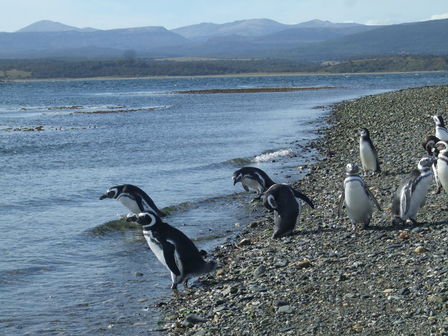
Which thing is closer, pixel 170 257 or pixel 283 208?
pixel 170 257

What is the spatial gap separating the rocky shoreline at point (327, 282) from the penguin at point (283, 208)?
17 cm

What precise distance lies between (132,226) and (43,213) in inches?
83.7

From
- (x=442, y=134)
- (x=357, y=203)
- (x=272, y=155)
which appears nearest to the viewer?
(x=357, y=203)

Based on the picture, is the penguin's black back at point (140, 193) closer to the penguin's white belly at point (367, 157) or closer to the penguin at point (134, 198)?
the penguin at point (134, 198)

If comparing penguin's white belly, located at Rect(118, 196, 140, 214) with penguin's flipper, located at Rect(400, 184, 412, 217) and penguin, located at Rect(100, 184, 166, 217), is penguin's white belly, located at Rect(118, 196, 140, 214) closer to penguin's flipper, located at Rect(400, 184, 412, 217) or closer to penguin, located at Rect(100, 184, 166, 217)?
penguin, located at Rect(100, 184, 166, 217)

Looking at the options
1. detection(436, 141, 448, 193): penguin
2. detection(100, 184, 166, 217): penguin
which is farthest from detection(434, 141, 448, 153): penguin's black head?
detection(100, 184, 166, 217): penguin

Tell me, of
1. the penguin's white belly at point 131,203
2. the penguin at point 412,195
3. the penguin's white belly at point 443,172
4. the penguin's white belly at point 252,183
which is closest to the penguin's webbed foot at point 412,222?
the penguin at point 412,195

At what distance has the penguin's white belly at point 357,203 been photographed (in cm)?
873

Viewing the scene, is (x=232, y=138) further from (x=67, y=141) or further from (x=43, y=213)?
(x=43, y=213)

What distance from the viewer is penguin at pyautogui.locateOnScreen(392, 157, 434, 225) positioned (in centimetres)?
850

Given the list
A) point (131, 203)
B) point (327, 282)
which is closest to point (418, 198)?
point (327, 282)

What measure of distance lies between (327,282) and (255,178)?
5536 mm

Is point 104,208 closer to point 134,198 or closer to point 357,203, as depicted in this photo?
point 134,198

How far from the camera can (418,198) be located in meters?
8.59
